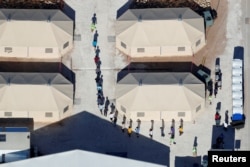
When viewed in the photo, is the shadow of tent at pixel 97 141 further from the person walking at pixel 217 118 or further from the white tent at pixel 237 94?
the white tent at pixel 237 94

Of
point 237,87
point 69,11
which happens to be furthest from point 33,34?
point 237,87

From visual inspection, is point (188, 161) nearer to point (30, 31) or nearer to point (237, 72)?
point (237, 72)

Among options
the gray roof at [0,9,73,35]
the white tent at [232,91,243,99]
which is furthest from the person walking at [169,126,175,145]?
the gray roof at [0,9,73,35]

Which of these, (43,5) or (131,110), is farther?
(43,5)

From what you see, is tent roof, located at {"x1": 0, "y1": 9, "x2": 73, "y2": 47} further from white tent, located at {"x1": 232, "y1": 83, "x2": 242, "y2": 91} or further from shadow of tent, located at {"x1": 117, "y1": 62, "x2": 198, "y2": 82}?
white tent, located at {"x1": 232, "y1": 83, "x2": 242, "y2": 91}

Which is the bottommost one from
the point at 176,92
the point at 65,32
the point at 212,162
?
the point at 212,162

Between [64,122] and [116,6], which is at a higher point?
[116,6]

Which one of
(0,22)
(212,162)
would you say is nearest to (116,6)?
(0,22)

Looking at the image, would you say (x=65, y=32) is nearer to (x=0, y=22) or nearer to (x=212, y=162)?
(x=0, y=22)
